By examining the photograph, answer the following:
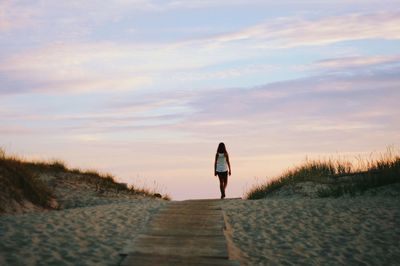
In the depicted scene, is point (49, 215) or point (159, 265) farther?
point (49, 215)

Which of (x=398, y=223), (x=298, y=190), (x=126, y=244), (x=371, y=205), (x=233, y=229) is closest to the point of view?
(x=126, y=244)

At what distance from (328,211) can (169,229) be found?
5242mm

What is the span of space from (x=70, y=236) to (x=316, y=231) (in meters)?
5.93

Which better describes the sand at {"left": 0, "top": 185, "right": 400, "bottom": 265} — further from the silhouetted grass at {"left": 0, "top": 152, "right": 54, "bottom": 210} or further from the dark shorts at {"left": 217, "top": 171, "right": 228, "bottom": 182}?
the dark shorts at {"left": 217, "top": 171, "right": 228, "bottom": 182}

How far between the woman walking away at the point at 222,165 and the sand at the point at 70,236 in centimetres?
495

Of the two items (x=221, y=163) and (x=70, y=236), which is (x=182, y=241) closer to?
(x=70, y=236)

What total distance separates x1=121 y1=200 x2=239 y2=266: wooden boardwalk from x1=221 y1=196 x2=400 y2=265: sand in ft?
1.86

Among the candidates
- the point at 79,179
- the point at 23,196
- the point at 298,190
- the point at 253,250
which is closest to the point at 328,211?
the point at 253,250

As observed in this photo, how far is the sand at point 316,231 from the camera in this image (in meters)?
10.8

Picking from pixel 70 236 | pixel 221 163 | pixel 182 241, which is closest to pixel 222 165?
pixel 221 163

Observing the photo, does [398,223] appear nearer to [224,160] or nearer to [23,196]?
[224,160]

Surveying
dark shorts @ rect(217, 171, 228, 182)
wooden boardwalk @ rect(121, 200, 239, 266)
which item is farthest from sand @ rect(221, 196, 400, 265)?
dark shorts @ rect(217, 171, 228, 182)

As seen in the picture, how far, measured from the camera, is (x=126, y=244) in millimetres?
10484

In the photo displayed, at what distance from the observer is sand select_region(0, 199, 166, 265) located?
938 cm
